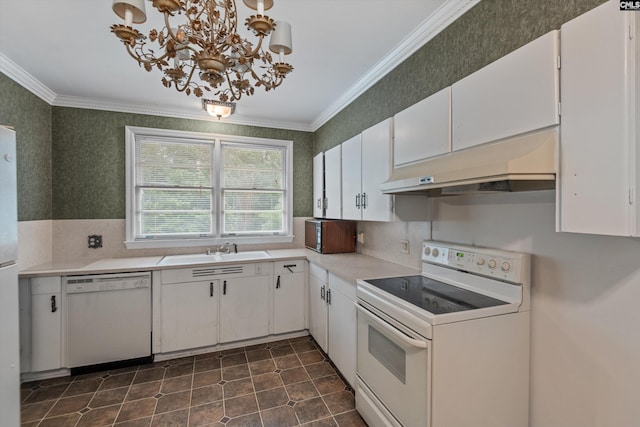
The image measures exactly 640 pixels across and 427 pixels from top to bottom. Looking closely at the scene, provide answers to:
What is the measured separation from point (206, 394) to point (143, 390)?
1.77 feet

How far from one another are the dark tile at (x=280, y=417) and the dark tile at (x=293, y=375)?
1.08 ft

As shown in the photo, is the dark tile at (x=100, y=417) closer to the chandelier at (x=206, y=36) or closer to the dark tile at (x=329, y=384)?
the dark tile at (x=329, y=384)

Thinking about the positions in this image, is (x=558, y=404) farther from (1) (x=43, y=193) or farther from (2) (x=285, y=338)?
(1) (x=43, y=193)

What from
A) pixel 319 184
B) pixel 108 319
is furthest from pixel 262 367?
pixel 319 184

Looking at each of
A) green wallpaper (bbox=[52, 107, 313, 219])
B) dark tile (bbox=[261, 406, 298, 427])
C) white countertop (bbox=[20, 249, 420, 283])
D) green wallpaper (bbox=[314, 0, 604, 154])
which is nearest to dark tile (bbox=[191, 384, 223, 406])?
dark tile (bbox=[261, 406, 298, 427])

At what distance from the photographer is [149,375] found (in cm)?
257

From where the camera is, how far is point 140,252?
3334 millimetres

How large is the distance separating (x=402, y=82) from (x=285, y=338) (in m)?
2.83

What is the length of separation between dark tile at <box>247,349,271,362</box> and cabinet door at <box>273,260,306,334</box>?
10.1 inches

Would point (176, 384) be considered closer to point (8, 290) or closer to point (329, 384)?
point (329, 384)

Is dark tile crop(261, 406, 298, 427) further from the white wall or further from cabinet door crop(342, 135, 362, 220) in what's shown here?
cabinet door crop(342, 135, 362, 220)

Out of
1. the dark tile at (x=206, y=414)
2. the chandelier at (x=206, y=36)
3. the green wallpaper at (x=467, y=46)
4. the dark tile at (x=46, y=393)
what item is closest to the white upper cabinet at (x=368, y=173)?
the green wallpaper at (x=467, y=46)

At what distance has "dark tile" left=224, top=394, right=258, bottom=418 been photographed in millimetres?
2066

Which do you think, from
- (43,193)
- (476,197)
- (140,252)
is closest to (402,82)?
(476,197)
